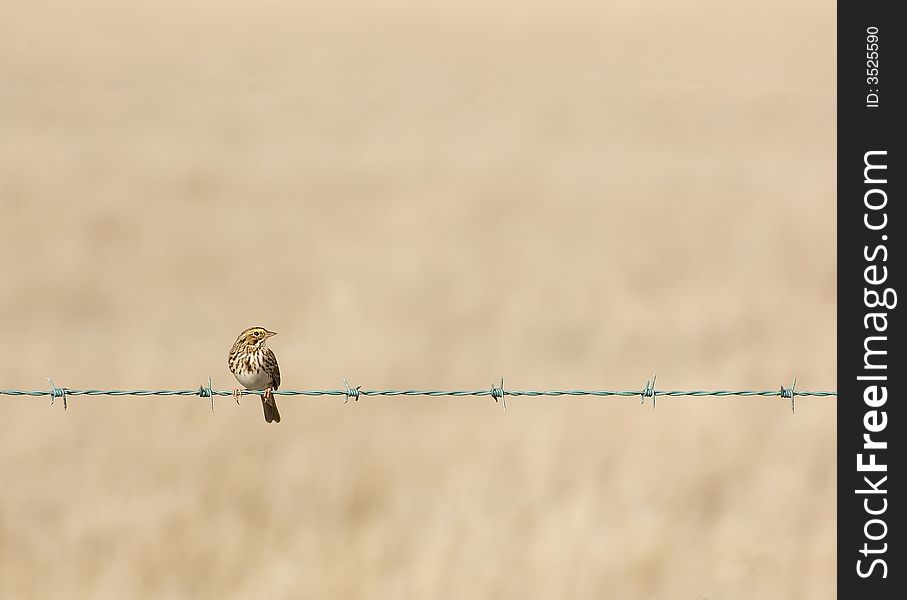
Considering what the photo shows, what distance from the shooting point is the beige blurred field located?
24.8ft

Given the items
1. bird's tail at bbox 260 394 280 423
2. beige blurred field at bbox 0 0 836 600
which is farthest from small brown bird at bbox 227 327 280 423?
beige blurred field at bbox 0 0 836 600

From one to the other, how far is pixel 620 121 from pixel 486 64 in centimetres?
718

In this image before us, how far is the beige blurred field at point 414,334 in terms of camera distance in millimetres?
7547

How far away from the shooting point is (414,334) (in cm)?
1156

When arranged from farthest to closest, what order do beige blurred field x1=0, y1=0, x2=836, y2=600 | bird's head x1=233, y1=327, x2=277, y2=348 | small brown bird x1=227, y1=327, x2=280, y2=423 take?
beige blurred field x1=0, y1=0, x2=836, y2=600 → bird's head x1=233, y1=327, x2=277, y2=348 → small brown bird x1=227, y1=327, x2=280, y2=423

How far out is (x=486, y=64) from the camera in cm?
3328

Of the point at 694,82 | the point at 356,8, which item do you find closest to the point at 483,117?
the point at 694,82

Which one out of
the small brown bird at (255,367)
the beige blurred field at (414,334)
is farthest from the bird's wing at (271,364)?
the beige blurred field at (414,334)

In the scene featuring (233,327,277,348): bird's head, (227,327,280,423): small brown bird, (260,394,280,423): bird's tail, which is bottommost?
(260,394,280,423): bird's tail

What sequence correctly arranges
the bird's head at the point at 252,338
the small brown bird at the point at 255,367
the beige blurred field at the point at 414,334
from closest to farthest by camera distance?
the small brown bird at the point at 255,367 → the bird's head at the point at 252,338 → the beige blurred field at the point at 414,334

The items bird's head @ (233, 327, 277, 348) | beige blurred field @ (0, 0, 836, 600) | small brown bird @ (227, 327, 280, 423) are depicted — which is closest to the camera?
small brown bird @ (227, 327, 280, 423)
